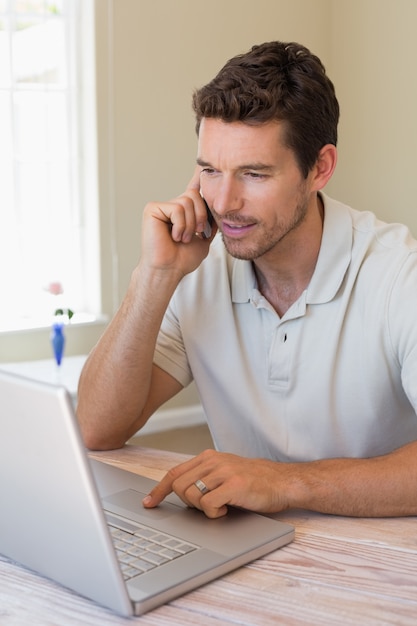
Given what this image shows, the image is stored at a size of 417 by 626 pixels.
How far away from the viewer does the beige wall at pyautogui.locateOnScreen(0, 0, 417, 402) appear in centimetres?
371

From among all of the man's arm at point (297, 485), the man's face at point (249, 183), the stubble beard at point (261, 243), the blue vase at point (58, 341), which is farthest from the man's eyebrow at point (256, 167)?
the blue vase at point (58, 341)

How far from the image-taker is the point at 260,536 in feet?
3.53

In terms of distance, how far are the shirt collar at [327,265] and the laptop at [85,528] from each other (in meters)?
0.56

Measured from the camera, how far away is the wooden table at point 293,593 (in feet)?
2.92

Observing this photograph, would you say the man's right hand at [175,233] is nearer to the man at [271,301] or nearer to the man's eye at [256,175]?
the man at [271,301]

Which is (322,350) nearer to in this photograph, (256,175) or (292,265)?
(292,265)

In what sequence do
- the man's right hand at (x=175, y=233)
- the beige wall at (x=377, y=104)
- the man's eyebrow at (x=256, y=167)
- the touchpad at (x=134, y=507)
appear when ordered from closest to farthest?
the touchpad at (x=134, y=507), the man's eyebrow at (x=256, y=167), the man's right hand at (x=175, y=233), the beige wall at (x=377, y=104)

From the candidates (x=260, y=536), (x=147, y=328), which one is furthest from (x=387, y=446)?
(x=260, y=536)

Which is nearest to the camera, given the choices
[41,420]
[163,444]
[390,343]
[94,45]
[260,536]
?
[41,420]

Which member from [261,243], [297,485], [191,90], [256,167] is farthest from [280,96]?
[191,90]

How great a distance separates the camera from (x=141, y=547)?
3.35ft

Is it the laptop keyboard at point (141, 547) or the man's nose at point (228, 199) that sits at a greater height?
the man's nose at point (228, 199)

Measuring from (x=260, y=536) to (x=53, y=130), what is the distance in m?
2.94

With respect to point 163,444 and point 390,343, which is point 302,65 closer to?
point 390,343
